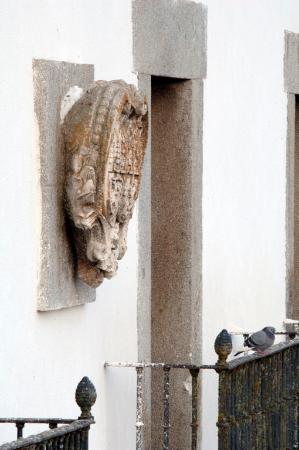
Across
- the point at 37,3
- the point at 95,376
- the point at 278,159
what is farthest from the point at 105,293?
the point at 278,159

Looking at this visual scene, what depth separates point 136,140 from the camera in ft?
24.4

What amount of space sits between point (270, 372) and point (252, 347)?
192mm

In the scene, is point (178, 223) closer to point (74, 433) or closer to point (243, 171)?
point (243, 171)

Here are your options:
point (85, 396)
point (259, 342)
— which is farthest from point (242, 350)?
point (85, 396)

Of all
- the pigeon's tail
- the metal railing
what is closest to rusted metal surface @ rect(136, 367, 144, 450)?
the metal railing

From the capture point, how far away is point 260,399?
8.13m

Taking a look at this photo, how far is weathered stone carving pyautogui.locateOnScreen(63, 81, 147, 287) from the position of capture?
23.1ft

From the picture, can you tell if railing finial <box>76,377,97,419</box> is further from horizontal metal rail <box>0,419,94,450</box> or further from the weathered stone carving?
the weathered stone carving

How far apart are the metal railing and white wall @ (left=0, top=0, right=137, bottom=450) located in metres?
0.18

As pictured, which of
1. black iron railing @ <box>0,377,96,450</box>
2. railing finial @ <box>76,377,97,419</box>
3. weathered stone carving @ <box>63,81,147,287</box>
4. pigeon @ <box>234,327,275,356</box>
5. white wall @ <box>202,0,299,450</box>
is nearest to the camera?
black iron railing @ <box>0,377,96,450</box>

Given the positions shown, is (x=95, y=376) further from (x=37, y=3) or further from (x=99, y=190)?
(x=37, y=3)

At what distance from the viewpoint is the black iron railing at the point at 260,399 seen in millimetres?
7625

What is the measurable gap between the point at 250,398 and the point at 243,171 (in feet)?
6.29

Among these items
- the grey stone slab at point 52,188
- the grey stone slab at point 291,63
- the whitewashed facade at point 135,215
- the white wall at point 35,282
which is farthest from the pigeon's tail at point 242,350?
the grey stone slab at point 291,63
